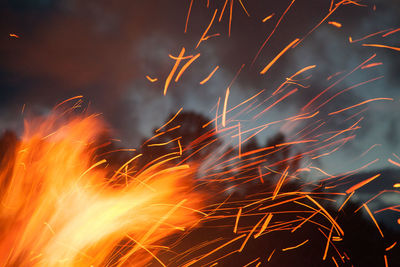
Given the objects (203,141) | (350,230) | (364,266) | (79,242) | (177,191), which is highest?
(203,141)

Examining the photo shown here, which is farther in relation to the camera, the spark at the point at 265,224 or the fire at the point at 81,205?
the spark at the point at 265,224

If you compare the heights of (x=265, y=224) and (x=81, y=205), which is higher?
(x=81, y=205)

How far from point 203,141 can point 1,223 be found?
275cm

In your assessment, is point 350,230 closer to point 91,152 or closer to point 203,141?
point 203,141

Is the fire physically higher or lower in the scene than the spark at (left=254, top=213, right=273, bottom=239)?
higher

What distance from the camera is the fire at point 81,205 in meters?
3.59

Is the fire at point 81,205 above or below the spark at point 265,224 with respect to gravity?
above

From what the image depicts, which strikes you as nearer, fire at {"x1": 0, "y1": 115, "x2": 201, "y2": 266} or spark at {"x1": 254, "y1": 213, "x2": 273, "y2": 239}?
fire at {"x1": 0, "y1": 115, "x2": 201, "y2": 266}

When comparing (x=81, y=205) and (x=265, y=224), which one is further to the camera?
(x=265, y=224)

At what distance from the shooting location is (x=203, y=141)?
179 inches

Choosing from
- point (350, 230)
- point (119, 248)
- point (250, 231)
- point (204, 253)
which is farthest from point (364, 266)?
point (119, 248)

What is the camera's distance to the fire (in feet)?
11.8

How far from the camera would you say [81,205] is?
3971 mm

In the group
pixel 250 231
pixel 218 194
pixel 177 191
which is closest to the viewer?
pixel 177 191
